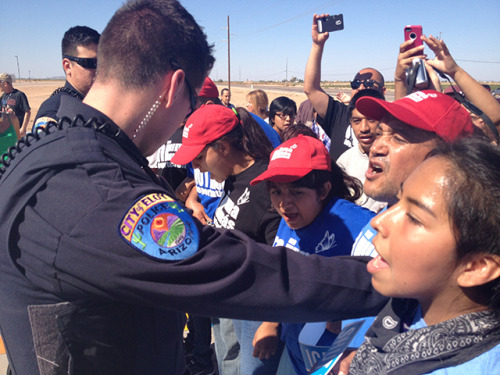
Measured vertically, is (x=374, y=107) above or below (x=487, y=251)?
above

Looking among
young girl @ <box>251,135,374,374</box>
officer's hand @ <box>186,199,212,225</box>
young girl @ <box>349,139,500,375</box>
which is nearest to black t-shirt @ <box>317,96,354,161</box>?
officer's hand @ <box>186,199,212,225</box>

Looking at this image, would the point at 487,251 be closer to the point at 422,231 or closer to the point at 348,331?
the point at 422,231

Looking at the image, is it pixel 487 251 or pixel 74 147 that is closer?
pixel 487 251

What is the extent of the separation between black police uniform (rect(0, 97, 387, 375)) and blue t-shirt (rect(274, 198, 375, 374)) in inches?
25.8

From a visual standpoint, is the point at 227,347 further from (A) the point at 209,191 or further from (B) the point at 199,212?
(A) the point at 209,191

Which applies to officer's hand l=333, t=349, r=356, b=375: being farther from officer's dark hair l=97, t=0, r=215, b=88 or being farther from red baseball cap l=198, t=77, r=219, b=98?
red baseball cap l=198, t=77, r=219, b=98

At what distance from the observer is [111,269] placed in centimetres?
103

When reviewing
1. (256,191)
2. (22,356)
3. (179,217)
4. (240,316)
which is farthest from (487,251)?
(256,191)

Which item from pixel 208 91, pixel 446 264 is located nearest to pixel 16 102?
pixel 208 91

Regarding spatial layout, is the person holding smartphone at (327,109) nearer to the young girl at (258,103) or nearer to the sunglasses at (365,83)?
the sunglasses at (365,83)

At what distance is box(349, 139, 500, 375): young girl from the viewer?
3.20 feet

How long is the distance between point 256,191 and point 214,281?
1.44 metres

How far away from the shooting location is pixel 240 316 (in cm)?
114

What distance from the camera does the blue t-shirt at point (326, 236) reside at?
1947 millimetres
